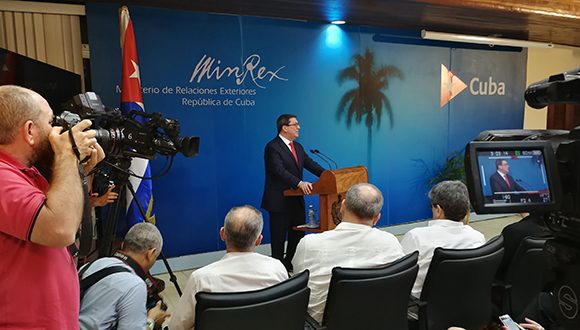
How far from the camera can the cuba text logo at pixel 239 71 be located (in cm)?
433

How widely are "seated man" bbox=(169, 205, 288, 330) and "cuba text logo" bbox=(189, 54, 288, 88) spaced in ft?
9.26

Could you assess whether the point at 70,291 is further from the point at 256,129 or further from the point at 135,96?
the point at 256,129

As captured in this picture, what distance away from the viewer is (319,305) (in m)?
1.97

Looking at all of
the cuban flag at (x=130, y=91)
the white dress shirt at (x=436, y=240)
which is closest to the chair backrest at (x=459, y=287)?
the white dress shirt at (x=436, y=240)

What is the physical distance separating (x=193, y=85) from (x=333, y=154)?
6.15 ft

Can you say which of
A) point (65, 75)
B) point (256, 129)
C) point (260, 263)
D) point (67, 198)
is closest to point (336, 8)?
point (256, 129)

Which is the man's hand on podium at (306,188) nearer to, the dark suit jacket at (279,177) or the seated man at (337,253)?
the dark suit jacket at (279,177)

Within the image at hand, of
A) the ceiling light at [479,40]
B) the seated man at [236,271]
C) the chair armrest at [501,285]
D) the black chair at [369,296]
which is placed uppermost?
the ceiling light at [479,40]

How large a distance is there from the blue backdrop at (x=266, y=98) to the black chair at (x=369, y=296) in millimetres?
2840

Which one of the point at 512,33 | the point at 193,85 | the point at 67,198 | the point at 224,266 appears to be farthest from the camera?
the point at 512,33

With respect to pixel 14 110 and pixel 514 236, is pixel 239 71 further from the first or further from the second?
pixel 14 110

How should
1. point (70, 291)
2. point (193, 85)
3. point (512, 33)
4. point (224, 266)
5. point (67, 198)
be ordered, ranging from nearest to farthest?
point (67, 198), point (70, 291), point (224, 266), point (193, 85), point (512, 33)

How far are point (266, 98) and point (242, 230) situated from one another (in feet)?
10.3

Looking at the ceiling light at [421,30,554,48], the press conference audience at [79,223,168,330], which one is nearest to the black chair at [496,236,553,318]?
the press conference audience at [79,223,168,330]
